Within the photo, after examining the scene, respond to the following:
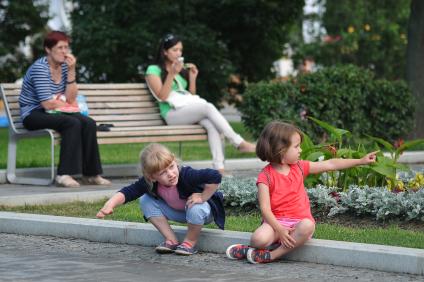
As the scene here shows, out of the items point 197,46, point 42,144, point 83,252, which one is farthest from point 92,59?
point 83,252

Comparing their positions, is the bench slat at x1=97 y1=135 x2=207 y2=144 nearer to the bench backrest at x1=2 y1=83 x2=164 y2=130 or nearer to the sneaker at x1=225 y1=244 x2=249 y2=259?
the bench backrest at x1=2 y1=83 x2=164 y2=130

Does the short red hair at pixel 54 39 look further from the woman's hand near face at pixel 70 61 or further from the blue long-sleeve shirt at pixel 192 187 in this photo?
the blue long-sleeve shirt at pixel 192 187

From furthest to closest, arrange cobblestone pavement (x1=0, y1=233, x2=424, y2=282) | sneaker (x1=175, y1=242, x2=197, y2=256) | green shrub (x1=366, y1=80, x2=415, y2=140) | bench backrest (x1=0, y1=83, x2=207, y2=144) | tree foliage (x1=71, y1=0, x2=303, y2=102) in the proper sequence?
tree foliage (x1=71, y1=0, x2=303, y2=102), green shrub (x1=366, y1=80, x2=415, y2=140), bench backrest (x1=0, y1=83, x2=207, y2=144), sneaker (x1=175, y1=242, x2=197, y2=256), cobblestone pavement (x1=0, y1=233, x2=424, y2=282)

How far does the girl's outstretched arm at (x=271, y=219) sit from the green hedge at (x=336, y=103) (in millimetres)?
8356

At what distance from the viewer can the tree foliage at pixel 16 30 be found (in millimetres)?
24922

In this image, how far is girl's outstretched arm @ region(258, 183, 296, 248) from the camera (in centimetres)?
653

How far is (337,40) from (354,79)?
19.9 metres

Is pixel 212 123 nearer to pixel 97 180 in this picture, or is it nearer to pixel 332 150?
pixel 97 180

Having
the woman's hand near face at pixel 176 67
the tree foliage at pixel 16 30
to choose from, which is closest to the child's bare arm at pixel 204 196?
the woman's hand near face at pixel 176 67

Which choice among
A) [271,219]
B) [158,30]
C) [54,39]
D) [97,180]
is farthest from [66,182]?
[158,30]

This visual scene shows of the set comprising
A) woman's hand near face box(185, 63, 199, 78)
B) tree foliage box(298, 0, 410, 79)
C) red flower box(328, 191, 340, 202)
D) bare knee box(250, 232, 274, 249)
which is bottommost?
bare knee box(250, 232, 274, 249)

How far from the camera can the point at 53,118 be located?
10.8 metres

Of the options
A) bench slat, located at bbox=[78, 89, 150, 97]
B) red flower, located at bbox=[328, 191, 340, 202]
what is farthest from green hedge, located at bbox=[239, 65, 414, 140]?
red flower, located at bbox=[328, 191, 340, 202]

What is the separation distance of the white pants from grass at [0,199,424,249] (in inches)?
103
